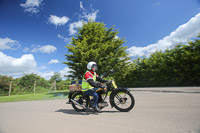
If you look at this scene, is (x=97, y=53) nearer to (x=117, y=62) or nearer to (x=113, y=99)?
(x=117, y=62)

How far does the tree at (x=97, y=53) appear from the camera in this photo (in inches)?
505

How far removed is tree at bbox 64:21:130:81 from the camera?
505 inches

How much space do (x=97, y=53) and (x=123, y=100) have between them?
935cm

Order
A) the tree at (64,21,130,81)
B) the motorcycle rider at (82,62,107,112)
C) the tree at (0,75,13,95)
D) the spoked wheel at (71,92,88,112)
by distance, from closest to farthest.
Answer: the motorcycle rider at (82,62,107,112)
the spoked wheel at (71,92,88,112)
the tree at (64,21,130,81)
the tree at (0,75,13,95)

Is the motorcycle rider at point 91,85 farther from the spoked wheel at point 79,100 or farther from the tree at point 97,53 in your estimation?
the tree at point 97,53

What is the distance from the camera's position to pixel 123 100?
385 centimetres

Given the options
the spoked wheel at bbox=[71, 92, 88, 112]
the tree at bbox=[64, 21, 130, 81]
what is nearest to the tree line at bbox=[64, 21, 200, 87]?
the tree at bbox=[64, 21, 130, 81]

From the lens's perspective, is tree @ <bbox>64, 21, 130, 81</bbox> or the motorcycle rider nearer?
the motorcycle rider

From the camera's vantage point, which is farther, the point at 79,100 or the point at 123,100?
the point at 79,100

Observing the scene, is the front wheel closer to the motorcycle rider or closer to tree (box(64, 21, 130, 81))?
the motorcycle rider

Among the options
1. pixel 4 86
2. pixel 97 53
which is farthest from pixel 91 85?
pixel 4 86

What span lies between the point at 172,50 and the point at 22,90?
84.7 ft

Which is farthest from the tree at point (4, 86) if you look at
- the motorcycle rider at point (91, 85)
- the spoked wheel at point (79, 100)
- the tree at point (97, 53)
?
the motorcycle rider at point (91, 85)

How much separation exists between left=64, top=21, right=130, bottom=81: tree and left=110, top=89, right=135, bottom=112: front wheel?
8.94 meters
